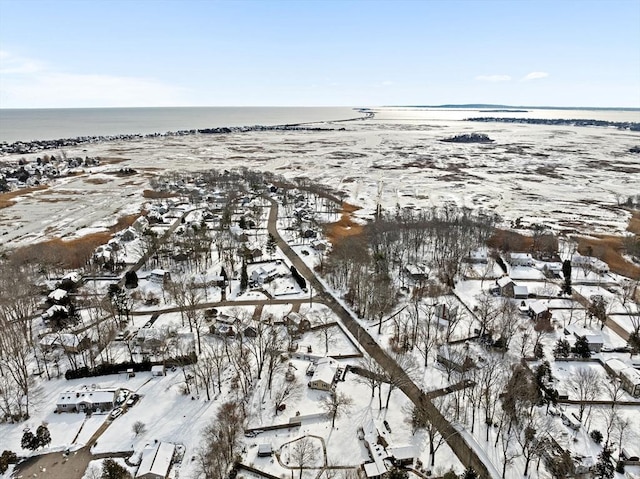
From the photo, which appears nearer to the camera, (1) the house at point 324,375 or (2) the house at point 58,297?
(1) the house at point 324,375

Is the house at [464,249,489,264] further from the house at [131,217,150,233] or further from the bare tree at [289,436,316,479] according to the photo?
the house at [131,217,150,233]

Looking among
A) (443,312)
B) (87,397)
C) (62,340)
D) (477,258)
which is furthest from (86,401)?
(477,258)

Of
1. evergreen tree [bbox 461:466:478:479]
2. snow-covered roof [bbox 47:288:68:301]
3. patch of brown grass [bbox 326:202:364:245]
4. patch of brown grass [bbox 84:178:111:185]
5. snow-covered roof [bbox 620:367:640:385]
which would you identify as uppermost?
patch of brown grass [bbox 84:178:111:185]

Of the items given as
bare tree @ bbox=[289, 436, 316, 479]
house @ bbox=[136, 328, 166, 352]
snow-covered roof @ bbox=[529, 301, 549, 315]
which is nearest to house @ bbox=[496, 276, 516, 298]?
snow-covered roof @ bbox=[529, 301, 549, 315]

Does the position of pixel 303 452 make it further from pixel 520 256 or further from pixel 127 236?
pixel 127 236

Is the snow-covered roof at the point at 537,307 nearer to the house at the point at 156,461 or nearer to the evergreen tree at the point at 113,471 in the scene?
the house at the point at 156,461

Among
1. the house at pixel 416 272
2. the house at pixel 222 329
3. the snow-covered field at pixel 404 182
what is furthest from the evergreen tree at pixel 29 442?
the snow-covered field at pixel 404 182
